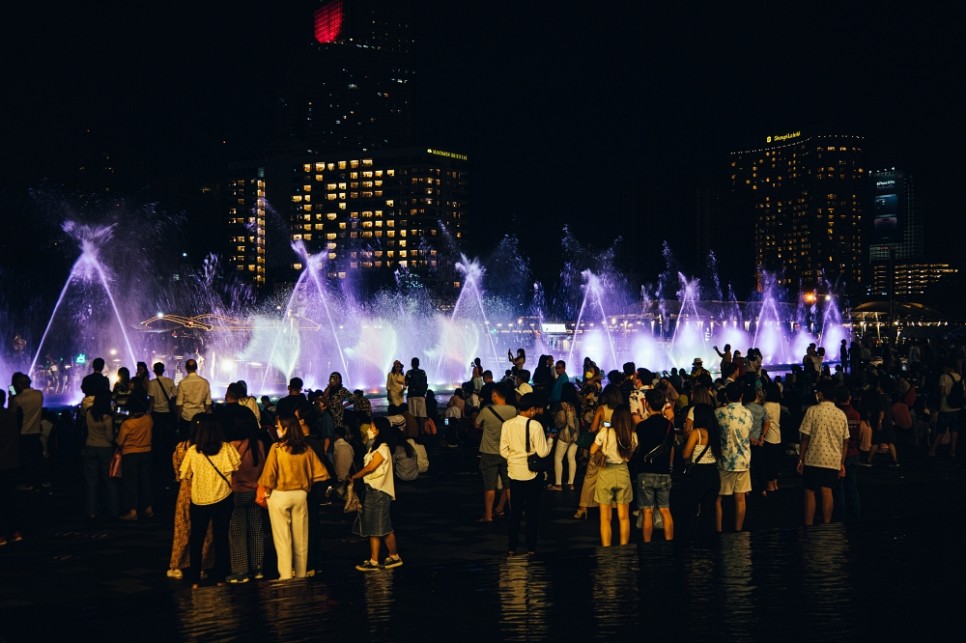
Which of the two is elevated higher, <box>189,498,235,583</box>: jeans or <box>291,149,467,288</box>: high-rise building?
<box>291,149,467,288</box>: high-rise building

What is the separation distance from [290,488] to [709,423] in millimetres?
4502

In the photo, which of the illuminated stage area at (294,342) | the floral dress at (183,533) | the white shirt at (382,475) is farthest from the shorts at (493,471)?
the illuminated stage area at (294,342)

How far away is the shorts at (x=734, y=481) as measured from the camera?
1148cm

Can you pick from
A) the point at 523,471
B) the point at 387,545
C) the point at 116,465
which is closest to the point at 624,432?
the point at 523,471

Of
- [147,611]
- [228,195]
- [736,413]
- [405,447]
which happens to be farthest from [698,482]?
[228,195]

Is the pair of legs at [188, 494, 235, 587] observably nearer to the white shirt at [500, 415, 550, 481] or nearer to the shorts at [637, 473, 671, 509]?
the white shirt at [500, 415, 550, 481]

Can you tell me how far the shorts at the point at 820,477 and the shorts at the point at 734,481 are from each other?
88 centimetres

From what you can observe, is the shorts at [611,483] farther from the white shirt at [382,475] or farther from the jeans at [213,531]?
the jeans at [213,531]

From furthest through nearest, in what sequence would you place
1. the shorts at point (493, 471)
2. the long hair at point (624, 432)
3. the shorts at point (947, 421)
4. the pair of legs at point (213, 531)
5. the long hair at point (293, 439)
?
1. the shorts at point (947, 421)
2. the shorts at point (493, 471)
3. the long hair at point (624, 432)
4. the pair of legs at point (213, 531)
5. the long hair at point (293, 439)

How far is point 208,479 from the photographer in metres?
Result: 9.45

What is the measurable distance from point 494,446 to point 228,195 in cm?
19343

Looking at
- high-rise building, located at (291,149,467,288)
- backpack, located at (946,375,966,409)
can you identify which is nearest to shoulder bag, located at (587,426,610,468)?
backpack, located at (946,375,966,409)

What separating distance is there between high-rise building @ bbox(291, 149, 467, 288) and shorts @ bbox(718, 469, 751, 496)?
16659 centimetres

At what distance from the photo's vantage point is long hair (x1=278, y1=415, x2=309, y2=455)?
361 inches
